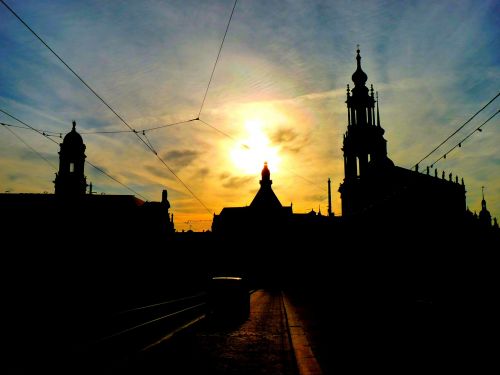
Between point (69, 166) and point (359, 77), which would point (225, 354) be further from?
point (359, 77)

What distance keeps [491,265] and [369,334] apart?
394 inches

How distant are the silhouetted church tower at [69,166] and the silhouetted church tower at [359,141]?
3452cm

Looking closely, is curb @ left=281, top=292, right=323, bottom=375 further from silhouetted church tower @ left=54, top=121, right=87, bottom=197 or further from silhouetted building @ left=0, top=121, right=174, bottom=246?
silhouetted church tower @ left=54, top=121, right=87, bottom=197

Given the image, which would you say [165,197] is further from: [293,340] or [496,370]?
[496,370]

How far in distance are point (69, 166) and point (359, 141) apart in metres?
36.4

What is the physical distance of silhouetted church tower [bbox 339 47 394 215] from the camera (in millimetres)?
55719

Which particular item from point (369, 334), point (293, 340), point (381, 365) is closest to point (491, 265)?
point (369, 334)

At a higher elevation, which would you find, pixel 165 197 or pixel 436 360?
pixel 165 197

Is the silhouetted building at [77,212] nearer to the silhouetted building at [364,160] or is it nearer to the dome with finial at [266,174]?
the silhouetted building at [364,160]

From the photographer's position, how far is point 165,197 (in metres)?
69.1

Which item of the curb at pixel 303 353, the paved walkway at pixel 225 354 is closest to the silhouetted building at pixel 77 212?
the paved walkway at pixel 225 354

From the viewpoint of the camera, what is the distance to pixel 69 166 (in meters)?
44.7

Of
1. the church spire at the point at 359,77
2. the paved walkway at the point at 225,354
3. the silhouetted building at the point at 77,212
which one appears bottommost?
the paved walkway at the point at 225,354

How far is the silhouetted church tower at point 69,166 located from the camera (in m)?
43.3
